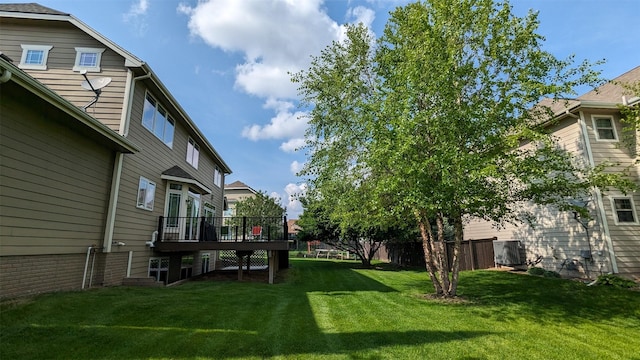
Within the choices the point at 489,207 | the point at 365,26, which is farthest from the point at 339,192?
the point at 365,26

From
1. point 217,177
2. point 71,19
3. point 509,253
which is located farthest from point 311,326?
point 217,177

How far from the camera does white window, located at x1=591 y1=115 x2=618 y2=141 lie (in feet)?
39.3

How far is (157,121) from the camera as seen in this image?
459 inches

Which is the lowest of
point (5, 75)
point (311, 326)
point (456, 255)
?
point (311, 326)

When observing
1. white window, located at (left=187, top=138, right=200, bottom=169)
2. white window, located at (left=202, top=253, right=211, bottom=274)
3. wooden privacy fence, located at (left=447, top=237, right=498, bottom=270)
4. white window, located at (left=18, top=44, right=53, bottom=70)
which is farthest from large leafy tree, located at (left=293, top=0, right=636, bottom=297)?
white window, located at (left=202, top=253, right=211, bottom=274)

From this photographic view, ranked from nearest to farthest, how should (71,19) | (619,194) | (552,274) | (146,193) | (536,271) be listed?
(71,19) → (146,193) → (619,194) → (552,274) → (536,271)

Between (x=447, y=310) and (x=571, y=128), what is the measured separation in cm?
986

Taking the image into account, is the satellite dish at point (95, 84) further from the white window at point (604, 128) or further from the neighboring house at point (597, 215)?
the white window at point (604, 128)

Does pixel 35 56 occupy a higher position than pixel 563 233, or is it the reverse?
pixel 35 56

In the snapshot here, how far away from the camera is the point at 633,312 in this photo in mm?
7266

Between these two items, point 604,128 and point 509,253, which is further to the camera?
point 509,253

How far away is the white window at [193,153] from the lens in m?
15.1

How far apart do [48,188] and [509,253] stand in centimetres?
1667

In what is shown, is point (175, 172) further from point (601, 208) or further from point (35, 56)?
point (601, 208)
